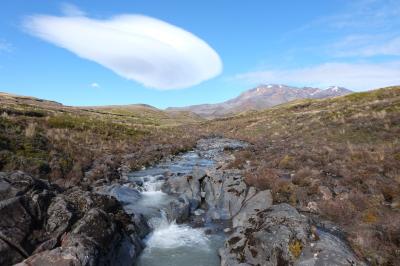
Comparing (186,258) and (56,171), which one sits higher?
(56,171)

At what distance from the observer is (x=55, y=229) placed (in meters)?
13.4

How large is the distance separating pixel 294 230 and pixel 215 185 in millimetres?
10991

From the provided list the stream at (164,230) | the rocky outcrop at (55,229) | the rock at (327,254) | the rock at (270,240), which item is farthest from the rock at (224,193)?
the rock at (327,254)

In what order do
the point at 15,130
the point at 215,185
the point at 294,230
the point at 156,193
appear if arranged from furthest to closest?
the point at 15,130, the point at 156,193, the point at 215,185, the point at 294,230

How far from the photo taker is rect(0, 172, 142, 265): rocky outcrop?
11805 mm

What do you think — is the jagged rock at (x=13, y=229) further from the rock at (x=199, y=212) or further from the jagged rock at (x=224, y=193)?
the jagged rock at (x=224, y=193)

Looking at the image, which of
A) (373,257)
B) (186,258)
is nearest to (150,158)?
(186,258)

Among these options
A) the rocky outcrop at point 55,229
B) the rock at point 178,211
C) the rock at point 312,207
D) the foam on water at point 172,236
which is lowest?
the foam on water at point 172,236

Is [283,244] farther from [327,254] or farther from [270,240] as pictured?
[327,254]

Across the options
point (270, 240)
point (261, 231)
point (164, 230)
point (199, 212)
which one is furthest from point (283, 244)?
point (199, 212)

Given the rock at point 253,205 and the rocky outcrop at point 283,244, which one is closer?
the rocky outcrop at point 283,244

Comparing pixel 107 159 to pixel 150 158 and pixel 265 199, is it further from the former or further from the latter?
pixel 265 199

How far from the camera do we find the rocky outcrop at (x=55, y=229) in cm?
1180

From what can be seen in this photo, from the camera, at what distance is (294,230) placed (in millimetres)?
13844
